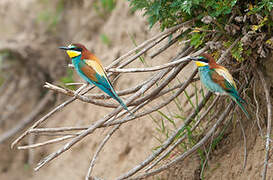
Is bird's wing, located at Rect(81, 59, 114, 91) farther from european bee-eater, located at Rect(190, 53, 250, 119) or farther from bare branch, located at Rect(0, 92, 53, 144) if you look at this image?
bare branch, located at Rect(0, 92, 53, 144)

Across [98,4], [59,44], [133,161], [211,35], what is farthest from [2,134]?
[211,35]

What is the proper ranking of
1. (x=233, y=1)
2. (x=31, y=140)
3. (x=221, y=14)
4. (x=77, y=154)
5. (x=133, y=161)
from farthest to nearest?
(x=31, y=140), (x=77, y=154), (x=133, y=161), (x=221, y=14), (x=233, y=1)

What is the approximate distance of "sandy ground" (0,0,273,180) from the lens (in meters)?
2.57

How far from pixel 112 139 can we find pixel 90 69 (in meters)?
1.73

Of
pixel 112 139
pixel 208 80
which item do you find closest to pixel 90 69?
pixel 208 80

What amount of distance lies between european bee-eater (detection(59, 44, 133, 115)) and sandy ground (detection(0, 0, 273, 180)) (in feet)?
2.48

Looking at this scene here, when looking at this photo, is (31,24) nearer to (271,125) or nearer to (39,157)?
(39,157)

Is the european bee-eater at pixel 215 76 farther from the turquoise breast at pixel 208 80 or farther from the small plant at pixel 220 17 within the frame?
the small plant at pixel 220 17

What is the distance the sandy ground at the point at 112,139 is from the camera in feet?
8.43

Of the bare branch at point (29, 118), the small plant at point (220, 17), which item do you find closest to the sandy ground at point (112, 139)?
the bare branch at point (29, 118)

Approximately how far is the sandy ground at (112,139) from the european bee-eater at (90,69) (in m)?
0.76

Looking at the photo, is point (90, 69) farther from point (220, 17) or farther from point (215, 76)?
point (220, 17)

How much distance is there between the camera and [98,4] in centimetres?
495

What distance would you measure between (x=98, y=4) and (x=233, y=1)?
2971 millimetres
